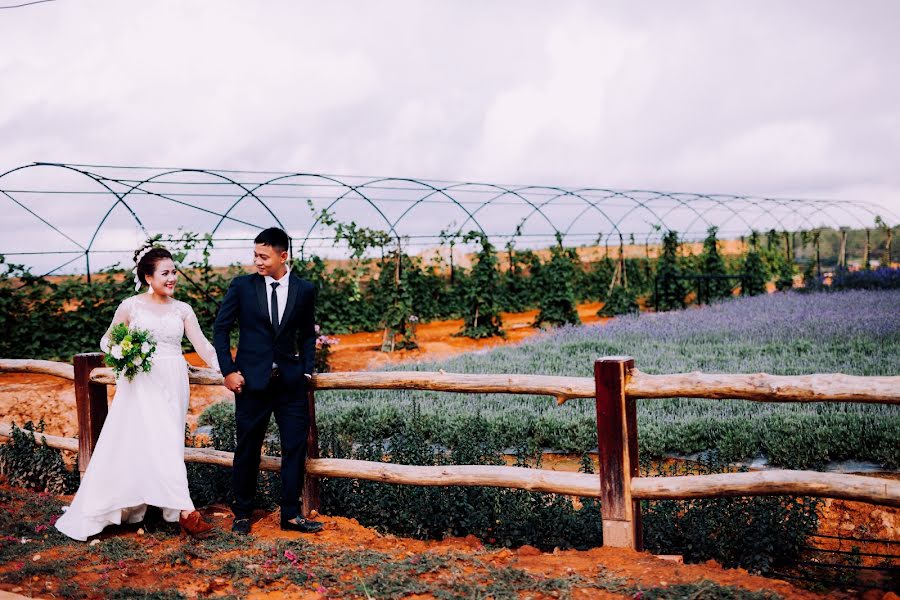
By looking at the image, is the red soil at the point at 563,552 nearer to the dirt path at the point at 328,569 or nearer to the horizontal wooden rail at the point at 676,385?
the dirt path at the point at 328,569

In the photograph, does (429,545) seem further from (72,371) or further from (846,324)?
(846,324)

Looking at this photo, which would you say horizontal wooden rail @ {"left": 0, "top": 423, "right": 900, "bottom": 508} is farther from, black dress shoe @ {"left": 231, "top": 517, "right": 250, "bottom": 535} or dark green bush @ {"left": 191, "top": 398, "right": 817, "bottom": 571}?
black dress shoe @ {"left": 231, "top": 517, "right": 250, "bottom": 535}

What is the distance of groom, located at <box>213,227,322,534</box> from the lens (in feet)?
15.1

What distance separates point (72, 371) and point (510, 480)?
11.8 ft

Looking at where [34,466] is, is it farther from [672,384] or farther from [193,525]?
[672,384]

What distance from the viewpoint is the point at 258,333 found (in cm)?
462

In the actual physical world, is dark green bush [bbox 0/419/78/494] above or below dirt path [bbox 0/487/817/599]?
above

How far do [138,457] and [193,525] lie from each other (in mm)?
548

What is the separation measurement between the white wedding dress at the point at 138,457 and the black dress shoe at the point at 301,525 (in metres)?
0.61

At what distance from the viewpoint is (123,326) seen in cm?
475

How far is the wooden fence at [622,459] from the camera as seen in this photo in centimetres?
371

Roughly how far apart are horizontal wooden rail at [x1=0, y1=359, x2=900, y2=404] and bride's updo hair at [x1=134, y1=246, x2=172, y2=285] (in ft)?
2.57

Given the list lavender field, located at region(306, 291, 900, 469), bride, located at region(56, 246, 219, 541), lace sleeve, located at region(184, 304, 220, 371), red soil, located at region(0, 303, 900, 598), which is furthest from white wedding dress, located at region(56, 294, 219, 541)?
lavender field, located at region(306, 291, 900, 469)

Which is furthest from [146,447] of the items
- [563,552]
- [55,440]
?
[563,552]
